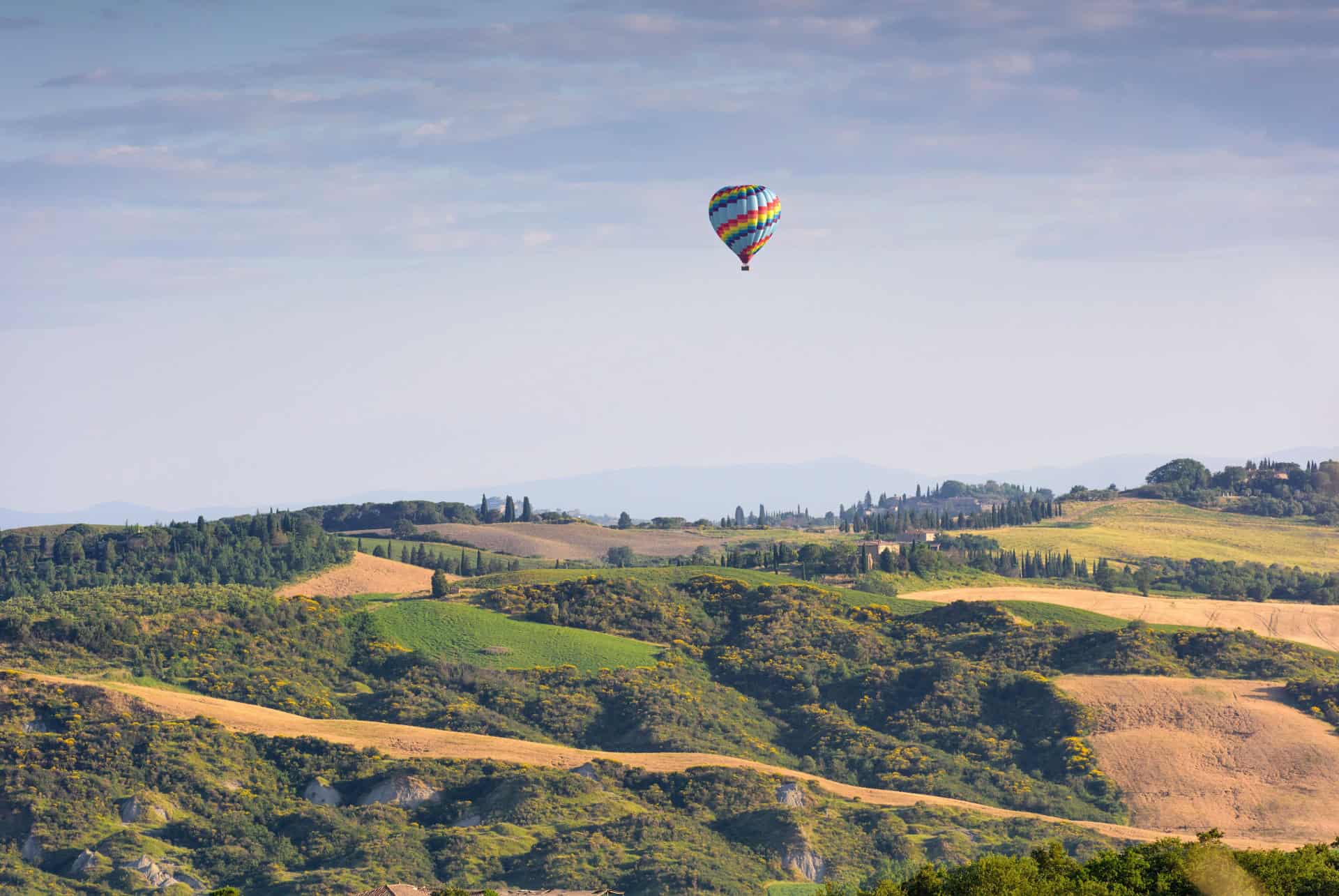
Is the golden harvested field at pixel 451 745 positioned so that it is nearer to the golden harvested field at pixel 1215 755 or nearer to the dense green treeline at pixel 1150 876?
the golden harvested field at pixel 1215 755

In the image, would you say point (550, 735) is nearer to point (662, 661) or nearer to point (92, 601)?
point (662, 661)

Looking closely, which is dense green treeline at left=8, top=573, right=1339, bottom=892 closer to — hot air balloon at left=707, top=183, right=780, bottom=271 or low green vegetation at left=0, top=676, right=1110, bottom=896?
low green vegetation at left=0, top=676, right=1110, bottom=896

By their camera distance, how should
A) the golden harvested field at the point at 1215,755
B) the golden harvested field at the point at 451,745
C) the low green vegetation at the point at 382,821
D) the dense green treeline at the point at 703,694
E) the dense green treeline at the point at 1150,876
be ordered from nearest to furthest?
the dense green treeline at the point at 1150,876 < the low green vegetation at the point at 382,821 < the golden harvested field at the point at 1215,755 < the golden harvested field at the point at 451,745 < the dense green treeline at the point at 703,694

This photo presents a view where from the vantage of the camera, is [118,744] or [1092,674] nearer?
[118,744]

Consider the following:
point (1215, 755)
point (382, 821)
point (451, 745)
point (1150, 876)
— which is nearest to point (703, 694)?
point (451, 745)

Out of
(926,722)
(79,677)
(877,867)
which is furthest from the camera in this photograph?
(926,722)

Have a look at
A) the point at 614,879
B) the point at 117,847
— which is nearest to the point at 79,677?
the point at 117,847

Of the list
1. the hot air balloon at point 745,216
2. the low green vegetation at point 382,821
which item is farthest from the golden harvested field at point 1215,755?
the hot air balloon at point 745,216

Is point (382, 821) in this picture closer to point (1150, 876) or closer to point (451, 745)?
point (451, 745)
